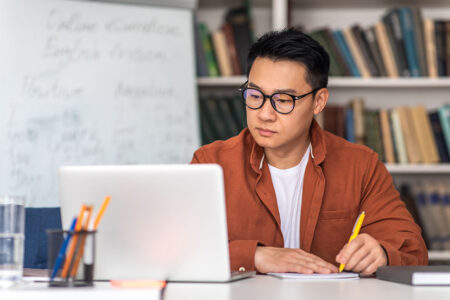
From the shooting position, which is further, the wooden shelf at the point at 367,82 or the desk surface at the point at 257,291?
the wooden shelf at the point at 367,82

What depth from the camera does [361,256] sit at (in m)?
1.38

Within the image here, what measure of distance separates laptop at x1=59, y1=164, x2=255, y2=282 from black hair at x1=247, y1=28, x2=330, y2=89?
2.95 feet

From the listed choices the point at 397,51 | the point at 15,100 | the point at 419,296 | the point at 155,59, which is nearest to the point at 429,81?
the point at 397,51

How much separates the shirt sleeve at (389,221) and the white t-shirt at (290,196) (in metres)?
0.20

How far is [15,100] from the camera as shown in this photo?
254cm

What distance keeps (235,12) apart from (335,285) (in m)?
2.15

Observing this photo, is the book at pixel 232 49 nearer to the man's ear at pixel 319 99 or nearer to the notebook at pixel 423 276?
the man's ear at pixel 319 99

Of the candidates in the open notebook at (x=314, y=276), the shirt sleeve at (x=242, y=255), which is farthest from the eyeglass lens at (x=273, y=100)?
the open notebook at (x=314, y=276)

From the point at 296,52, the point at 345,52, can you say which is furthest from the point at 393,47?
the point at 296,52

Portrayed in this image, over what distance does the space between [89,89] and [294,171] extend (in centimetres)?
116

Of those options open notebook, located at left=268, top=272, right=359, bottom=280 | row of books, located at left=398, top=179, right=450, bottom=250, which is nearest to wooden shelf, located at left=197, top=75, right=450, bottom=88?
row of books, located at left=398, top=179, right=450, bottom=250

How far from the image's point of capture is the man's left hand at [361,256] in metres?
1.37

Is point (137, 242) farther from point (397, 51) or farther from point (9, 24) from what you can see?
point (397, 51)

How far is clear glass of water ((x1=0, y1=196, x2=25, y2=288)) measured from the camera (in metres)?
1.03
